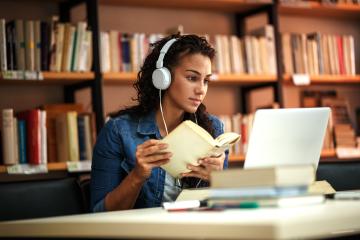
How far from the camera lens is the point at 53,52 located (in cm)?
339

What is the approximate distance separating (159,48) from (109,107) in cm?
137

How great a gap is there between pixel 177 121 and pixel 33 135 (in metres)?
1.02

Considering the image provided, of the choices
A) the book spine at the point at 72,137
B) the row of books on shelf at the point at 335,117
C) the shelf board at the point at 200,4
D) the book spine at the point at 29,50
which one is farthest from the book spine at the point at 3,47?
the row of books on shelf at the point at 335,117

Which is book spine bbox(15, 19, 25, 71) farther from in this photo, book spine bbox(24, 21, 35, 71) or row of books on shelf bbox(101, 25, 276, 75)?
row of books on shelf bbox(101, 25, 276, 75)

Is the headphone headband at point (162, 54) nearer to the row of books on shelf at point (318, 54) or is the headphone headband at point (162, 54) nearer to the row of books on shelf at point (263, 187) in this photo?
the row of books on shelf at point (263, 187)

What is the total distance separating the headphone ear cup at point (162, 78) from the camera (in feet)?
8.12

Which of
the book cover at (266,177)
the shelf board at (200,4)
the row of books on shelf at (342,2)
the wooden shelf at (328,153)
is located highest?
the row of books on shelf at (342,2)

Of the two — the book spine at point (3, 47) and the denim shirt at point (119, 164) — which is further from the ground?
the book spine at point (3, 47)

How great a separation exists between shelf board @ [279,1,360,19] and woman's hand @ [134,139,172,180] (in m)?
2.39

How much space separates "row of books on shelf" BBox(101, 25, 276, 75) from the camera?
3605 mm

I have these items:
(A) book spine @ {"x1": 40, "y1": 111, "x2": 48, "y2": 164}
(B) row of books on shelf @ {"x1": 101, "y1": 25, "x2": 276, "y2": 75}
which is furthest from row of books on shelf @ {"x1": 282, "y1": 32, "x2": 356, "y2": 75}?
(A) book spine @ {"x1": 40, "y1": 111, "x2": 48, "y2": 164}

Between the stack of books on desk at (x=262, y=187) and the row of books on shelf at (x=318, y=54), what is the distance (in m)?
2.71

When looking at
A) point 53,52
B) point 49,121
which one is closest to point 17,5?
point 53,52

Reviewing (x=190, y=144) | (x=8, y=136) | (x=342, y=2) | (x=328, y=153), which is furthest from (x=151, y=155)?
(x=342, y=2)
